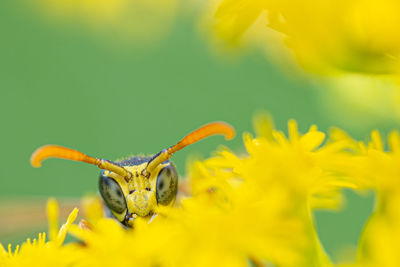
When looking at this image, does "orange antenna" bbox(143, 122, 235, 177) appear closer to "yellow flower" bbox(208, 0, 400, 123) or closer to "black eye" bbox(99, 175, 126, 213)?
"black eye" bbox(99, 175, 126, 213)

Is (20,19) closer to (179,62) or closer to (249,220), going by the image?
(179,62)

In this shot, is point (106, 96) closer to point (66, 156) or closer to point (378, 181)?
point (66, 156)

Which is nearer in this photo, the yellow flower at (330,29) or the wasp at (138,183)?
the yellow flower at (330,29)

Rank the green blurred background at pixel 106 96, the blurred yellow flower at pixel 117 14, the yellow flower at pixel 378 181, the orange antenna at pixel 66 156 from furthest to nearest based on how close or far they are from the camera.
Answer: the green blurred background at pixel 106 96, the blurred yellow flower at pixel 117 14, the orange antenna at pixel 66 156, the yellow flower at pixel 378 181

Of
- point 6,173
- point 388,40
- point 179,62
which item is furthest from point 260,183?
point 179,62

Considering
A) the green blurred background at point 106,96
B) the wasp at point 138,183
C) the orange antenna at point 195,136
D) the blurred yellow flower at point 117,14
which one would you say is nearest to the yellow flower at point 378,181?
the orange antenna at point 195,136

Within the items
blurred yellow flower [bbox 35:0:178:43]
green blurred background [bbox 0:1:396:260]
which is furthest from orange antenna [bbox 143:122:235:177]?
green blurred background [bbox 0:1:396:260]

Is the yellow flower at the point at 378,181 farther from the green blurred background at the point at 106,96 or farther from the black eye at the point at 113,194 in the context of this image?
the green blurred background at the point at 106,96
